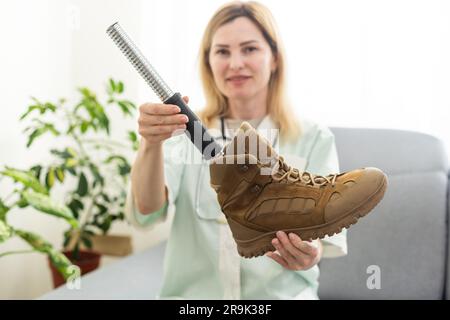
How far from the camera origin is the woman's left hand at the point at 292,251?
41cm

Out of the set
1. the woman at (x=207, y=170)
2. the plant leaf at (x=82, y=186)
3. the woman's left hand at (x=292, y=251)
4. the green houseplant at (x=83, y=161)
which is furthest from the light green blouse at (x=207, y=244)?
the plant leaf at (x=82, y=186)

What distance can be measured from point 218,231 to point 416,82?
0.41 meters

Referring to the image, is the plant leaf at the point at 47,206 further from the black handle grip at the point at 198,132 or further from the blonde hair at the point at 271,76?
the black handle grip at the point at 198,132

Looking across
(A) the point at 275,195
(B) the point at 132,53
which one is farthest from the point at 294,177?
(B) the point at 132,53

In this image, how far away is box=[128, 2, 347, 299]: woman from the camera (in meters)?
0.54

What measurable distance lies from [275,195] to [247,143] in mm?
53

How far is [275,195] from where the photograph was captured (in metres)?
0.41

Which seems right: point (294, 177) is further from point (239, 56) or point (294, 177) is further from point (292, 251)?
point (239, 56)

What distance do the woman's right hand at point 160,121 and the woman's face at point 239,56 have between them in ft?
0.41

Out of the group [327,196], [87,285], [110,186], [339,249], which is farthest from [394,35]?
[110,186]

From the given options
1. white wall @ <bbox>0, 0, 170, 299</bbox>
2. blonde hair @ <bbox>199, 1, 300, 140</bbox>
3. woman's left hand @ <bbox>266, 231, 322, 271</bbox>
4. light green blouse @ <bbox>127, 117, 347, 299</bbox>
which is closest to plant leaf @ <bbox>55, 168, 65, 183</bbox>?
white wall @ <bbox>0, 0, 170, 299</bbox>

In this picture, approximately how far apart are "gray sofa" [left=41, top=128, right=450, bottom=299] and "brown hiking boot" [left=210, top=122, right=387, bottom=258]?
0.91 feet
